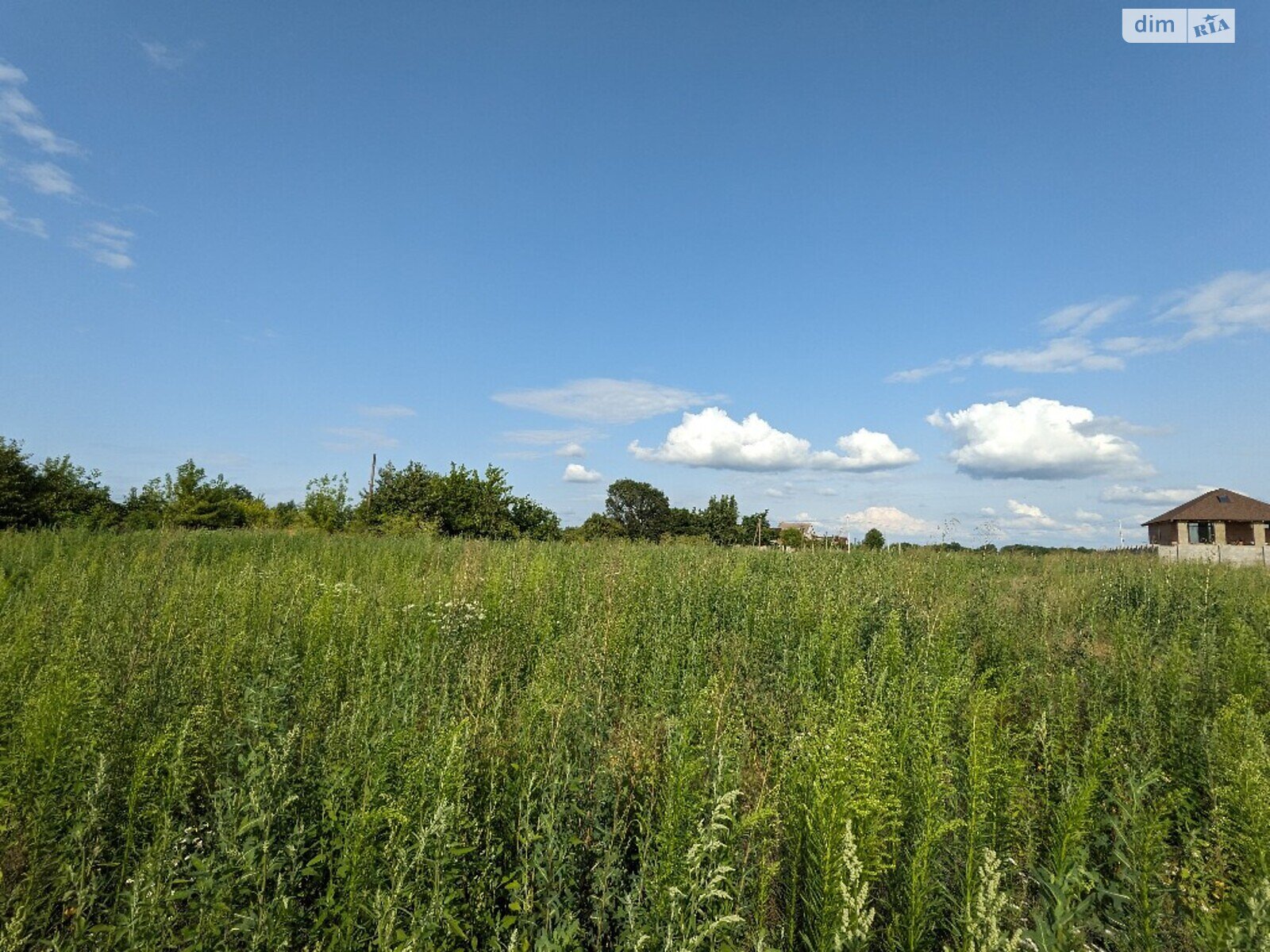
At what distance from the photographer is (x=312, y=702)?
3.60 metres

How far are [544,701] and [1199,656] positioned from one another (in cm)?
581

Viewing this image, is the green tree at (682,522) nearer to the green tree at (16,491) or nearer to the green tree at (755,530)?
the green tree at (755,530)

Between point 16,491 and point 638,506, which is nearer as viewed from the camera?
point 16,491

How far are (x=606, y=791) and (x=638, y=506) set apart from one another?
84.2 m

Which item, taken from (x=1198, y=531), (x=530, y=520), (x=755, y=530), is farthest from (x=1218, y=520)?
(x=530, y=520)

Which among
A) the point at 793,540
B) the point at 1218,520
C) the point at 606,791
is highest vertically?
the point at 1218,520

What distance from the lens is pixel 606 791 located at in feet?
9.25

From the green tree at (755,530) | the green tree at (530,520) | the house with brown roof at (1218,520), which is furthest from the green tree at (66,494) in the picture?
the house with brown roof at (1218,520)

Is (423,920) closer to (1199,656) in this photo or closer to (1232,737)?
(1232,737)

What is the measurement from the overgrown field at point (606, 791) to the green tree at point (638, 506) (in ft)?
258

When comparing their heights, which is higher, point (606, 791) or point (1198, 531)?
point (1198, 531)

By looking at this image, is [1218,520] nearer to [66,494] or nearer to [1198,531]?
[1198,531]

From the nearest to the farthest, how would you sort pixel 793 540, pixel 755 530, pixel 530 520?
pixel 793 540 → pixel 530 520 → pixel 755 530

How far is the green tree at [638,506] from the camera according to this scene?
84.6m
